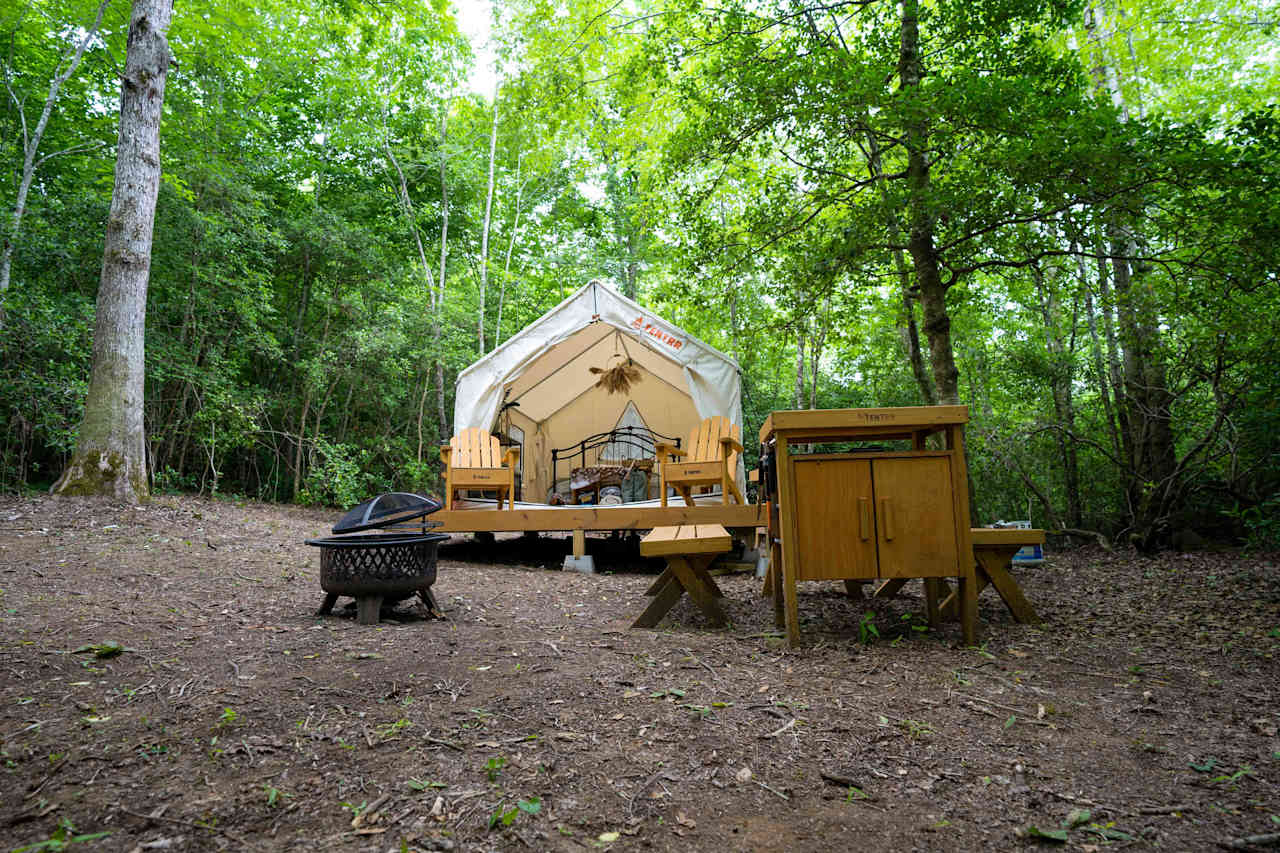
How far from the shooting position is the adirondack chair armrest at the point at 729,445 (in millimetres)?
5891

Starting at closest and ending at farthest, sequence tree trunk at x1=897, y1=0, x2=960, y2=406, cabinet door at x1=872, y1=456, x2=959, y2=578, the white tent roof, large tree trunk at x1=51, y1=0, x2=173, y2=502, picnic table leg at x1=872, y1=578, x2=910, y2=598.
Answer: cabinet door at x1=872, y1=456, x2=959, y2=578
picnic table leg at x1=872, y1=578, x2=910, y2=598
tree trunk at x1=897, y1=0, x2=960, y2=406
large tree trunk at x1=51, y1=0, x2=173, y2=502
the white tent roof

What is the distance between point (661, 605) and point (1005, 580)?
6.06 ft

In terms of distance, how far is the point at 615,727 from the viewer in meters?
2.18

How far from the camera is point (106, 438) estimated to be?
6059 millimetres

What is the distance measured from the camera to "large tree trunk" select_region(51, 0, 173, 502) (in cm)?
602

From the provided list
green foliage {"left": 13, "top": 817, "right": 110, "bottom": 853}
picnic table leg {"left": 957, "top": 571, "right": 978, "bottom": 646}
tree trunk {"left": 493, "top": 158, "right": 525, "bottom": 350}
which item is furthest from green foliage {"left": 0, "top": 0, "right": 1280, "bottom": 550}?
green foliage {"left": 13, "top": 817, "right": 110, "bottom": 853}

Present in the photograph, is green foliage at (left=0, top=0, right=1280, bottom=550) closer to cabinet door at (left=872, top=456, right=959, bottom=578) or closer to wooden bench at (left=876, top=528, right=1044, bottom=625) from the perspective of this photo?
cabinet door at (left=872, top=456, right=959, bottom=578)

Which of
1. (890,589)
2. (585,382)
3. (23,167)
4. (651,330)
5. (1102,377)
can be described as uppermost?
(23,167)

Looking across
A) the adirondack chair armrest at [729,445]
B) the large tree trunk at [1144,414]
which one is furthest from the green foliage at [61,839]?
the large tree trunk at [1144,414]

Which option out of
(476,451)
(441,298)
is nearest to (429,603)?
(476,451)

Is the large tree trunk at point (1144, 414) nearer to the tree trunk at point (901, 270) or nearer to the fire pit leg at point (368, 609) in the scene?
the tree trunk at point (901, 270)

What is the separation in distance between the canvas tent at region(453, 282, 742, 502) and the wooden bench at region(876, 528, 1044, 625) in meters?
3.68

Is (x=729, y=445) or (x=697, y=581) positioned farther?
(x=729, y=445)

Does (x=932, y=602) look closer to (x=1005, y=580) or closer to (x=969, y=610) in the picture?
(x=969, y=610)
